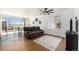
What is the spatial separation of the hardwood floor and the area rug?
0.08 meters

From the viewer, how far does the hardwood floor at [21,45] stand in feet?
7.13

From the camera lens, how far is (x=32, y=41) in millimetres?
2248

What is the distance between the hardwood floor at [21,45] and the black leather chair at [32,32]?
0.36ft

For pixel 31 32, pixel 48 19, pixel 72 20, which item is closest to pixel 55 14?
pixel 48 19

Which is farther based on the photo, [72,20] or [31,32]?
[31,32]

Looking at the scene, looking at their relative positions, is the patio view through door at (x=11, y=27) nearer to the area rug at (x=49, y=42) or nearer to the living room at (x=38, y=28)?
the living room at (x=38, y=28)

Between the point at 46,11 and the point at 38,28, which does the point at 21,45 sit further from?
the point at 46,11

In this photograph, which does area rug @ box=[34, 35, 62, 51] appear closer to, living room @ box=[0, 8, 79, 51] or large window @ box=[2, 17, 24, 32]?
living room @ box=[0, 8, 79, 51]

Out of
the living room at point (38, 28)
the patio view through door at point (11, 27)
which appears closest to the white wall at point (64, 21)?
the living room at point (38, 28)

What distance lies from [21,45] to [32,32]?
1.41 ft

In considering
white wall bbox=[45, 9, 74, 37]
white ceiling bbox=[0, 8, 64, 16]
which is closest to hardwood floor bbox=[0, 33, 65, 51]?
white wall bbox=[45, 9, 74, 37]
